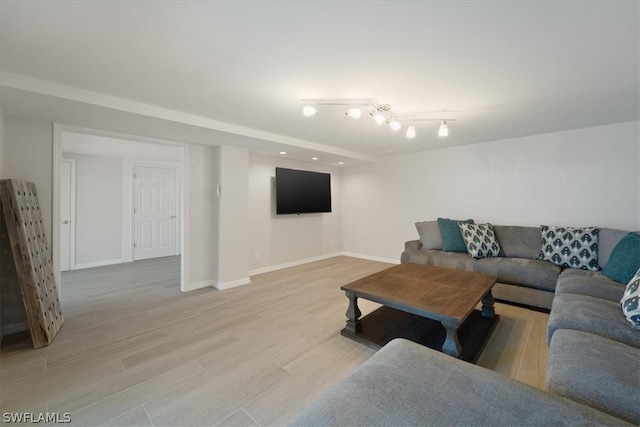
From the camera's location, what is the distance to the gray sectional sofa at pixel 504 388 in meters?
0.85

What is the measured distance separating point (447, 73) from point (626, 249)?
238 centimetres

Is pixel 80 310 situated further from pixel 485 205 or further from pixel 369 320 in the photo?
pixel 485 205

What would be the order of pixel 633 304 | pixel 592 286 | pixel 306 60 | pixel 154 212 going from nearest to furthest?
pixel 633 304 < pixel 306 60 < pixel 592 286 < pixel 154 212

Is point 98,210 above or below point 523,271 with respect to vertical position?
above

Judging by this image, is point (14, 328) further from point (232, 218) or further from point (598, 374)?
point (598, 374)

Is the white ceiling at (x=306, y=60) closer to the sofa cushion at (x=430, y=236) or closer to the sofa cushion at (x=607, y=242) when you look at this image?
the sofa cushion at (x=607, y=242)

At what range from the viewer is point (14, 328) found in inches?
98.6

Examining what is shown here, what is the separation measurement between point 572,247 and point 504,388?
10.5 feet

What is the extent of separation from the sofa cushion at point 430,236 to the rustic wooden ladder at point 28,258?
4.49 metres

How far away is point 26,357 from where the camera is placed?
6.75 feet

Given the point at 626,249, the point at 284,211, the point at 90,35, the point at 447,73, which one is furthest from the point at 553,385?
the point at 284,211

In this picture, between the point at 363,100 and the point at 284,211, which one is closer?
the point at 363,100

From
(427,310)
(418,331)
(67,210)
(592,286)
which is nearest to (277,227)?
(418,331)

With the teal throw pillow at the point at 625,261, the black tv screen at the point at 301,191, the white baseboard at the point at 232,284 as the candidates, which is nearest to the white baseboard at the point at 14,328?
the white baseboard at the point at 232,284
